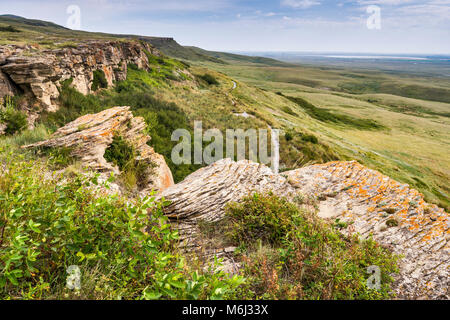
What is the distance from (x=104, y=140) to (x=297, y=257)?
805cm

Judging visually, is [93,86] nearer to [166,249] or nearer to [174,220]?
[174,220]

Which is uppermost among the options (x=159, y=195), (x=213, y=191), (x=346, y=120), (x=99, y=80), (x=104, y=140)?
(x=99, y=80)

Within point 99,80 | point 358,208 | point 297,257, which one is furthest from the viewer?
point 99,80

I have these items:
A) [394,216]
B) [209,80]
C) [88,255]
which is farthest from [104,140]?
[209,80]

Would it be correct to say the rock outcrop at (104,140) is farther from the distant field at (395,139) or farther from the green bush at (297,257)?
the distant field at (395,139)

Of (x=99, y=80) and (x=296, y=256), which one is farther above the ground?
(x=99, y=80)

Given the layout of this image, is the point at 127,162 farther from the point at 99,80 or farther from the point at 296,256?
the point at 99,80

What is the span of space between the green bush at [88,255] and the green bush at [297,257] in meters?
0.84

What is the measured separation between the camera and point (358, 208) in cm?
661

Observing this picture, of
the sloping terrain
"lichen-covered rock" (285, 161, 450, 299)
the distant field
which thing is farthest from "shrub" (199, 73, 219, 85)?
"lichen-covered rock" (285, 161, 450, 299)

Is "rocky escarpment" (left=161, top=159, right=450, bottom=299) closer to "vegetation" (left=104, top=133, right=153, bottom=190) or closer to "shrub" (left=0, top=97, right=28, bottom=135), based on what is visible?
"vegetation" (left=104, top=133, right=153, bottom=190)

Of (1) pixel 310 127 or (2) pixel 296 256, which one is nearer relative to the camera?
(2) pixel 296 256

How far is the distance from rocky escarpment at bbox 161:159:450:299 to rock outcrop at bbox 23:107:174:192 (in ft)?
8.29
